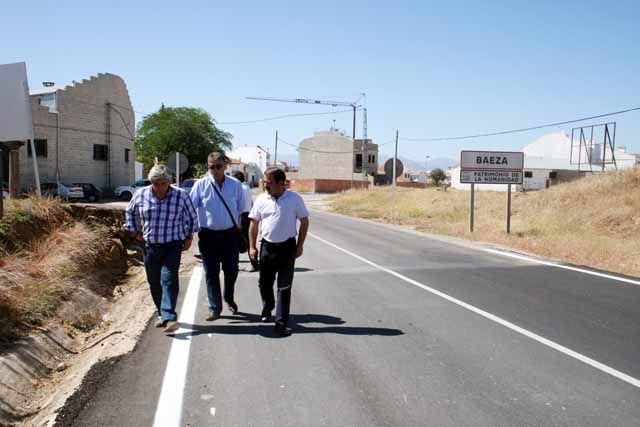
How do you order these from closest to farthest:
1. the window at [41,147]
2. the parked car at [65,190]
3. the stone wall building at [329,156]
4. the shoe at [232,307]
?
the shoe at [232,307] < the parked car at [65,190] < the window at [41,147] < the stone wall building at [329,156]

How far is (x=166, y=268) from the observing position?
247 inches

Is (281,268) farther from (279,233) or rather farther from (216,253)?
(216,253)

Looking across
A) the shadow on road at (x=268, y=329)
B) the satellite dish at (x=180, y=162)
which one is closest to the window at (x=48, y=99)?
the satellite dish at (x=180, y=162)

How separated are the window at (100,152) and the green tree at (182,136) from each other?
1416 cm

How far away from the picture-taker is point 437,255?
45.4ft

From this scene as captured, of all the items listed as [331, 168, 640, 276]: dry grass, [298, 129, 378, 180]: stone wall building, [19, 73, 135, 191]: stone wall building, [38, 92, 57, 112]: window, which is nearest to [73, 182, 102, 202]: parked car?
[19, 73, 135, 191]: stone wall building

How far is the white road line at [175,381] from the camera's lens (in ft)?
13.3

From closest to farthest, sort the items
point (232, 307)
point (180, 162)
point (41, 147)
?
1. point (232, 307)
2. point (180, 162)
3. point (41, 147)

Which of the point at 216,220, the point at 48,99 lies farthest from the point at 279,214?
the point at 48,99

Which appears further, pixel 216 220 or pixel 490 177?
pixel 490 177

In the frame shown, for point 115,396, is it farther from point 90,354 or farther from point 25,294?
point 25,294

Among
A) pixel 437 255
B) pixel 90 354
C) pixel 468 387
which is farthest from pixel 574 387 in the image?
pixel 437 255

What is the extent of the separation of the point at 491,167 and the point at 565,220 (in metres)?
3.29

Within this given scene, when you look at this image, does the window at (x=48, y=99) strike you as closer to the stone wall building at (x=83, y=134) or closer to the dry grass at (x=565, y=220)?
the stone wall building at (x=83, y=134)
